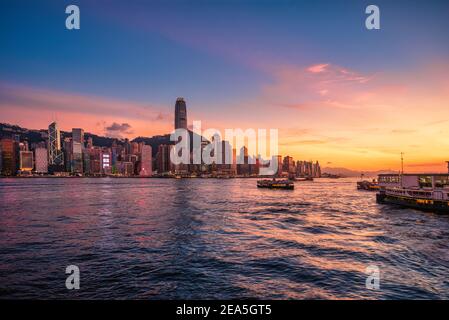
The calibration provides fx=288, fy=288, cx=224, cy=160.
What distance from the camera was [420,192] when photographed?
66.0 metres

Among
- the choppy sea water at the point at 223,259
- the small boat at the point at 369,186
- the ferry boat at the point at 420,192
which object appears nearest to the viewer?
the choppy sea water at the point at 223,259

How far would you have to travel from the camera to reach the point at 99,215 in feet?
184

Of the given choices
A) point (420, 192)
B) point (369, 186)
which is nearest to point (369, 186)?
point (369, 186)

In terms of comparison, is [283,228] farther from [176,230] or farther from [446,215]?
[446,215]

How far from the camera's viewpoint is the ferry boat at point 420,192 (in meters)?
59.7

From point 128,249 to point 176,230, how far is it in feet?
37.5

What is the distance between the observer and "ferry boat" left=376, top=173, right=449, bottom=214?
5972 centimetres
